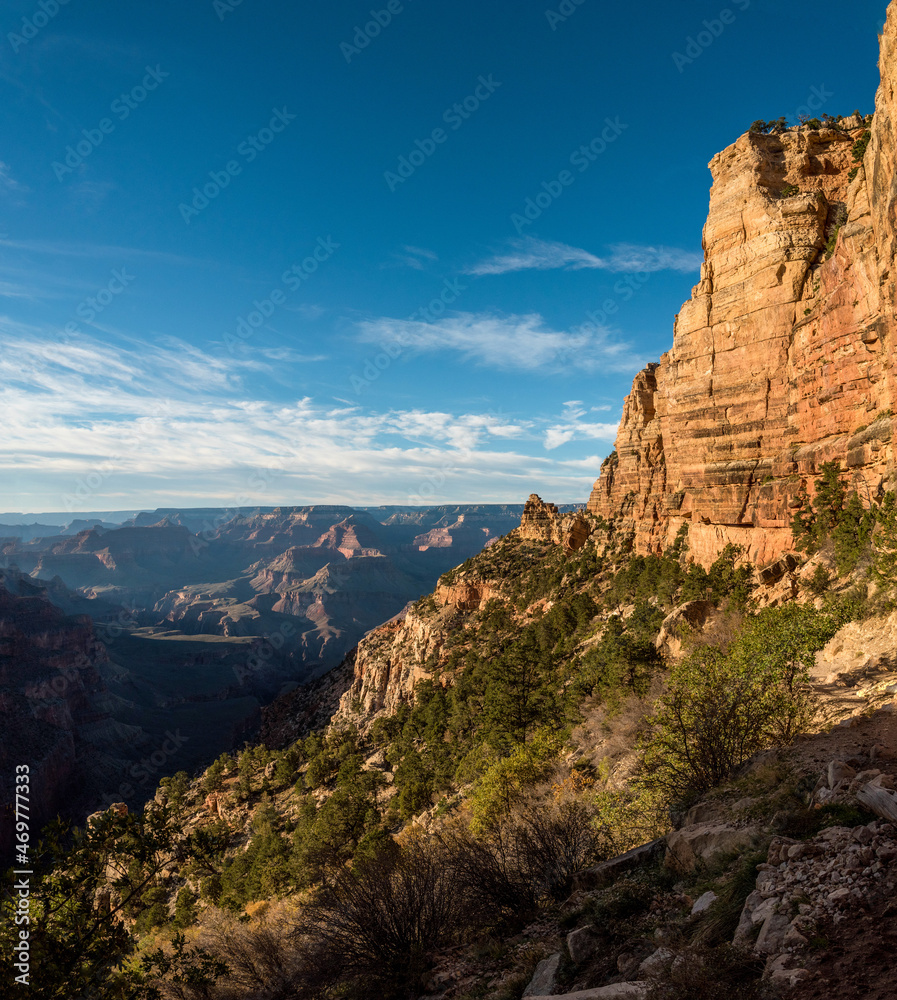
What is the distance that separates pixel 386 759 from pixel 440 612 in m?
22.0

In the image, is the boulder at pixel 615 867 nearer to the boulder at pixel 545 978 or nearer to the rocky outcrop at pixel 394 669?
the boulder at pixel 545 978

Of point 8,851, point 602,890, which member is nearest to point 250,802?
point 8,851

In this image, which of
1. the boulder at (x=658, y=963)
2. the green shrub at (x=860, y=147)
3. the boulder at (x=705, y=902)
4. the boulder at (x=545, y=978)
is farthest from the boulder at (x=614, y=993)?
the green shrub at (x=860, y=147)

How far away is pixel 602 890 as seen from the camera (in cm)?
1116

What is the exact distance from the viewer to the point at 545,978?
8.55 metres

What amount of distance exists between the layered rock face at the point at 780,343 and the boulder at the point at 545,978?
27.2m

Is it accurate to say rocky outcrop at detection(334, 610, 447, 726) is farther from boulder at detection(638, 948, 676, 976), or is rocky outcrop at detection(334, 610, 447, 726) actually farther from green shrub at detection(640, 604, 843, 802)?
boulder at detection(638, 948, 676, 976)

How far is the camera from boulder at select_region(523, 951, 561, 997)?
8227 mm

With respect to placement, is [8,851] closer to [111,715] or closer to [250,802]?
[250,802]

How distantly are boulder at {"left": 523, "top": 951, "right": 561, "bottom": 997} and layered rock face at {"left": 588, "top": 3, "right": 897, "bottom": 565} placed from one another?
2720 cm

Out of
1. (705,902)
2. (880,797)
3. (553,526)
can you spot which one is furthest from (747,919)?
(553,526)

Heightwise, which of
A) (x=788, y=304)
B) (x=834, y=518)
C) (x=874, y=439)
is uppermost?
(x=788, y=304)

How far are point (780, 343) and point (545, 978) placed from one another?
36352 mm

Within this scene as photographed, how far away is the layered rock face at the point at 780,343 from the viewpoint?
26219 millimetres
